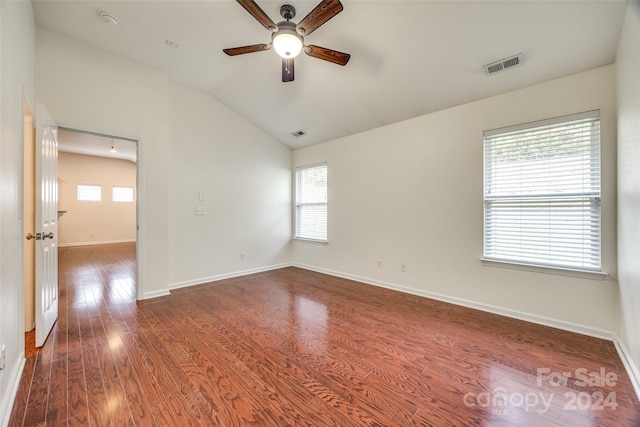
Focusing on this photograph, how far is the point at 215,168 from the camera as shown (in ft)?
14.5

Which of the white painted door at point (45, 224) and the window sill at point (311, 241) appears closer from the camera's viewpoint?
the white painted door at point (45, 224)

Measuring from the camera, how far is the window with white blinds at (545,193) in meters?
2.52

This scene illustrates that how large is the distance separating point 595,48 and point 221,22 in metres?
3.50

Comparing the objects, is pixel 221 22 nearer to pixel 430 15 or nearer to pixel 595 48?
pixel 430 15

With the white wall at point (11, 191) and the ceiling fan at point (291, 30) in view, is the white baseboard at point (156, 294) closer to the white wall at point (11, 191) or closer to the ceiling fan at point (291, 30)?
the white wall at point (11, 191)

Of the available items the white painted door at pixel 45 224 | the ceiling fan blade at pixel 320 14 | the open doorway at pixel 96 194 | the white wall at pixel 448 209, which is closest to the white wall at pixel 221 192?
the white wall at pixel 448 209

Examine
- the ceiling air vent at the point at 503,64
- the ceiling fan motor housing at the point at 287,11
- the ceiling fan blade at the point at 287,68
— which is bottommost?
the ceiling fan blade at the point at 287,68

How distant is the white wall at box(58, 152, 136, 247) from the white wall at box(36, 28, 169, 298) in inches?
266

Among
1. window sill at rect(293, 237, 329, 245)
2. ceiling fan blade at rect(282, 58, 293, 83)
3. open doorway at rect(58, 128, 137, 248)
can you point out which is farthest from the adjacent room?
open doorway at rect(58, 128, 137, 248)

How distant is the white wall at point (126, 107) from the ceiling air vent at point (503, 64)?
4006 millimetres

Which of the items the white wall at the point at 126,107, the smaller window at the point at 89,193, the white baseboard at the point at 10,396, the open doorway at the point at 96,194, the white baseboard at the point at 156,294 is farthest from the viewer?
the smaller window at the point at 89,193

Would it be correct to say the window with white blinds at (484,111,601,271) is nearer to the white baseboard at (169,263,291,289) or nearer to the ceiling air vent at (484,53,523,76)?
the ceiling air vent at (484,53,523,76)

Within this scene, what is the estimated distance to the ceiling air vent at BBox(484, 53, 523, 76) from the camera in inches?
99.7

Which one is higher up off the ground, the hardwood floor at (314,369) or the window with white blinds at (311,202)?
the window with white blinds at (311,202)
